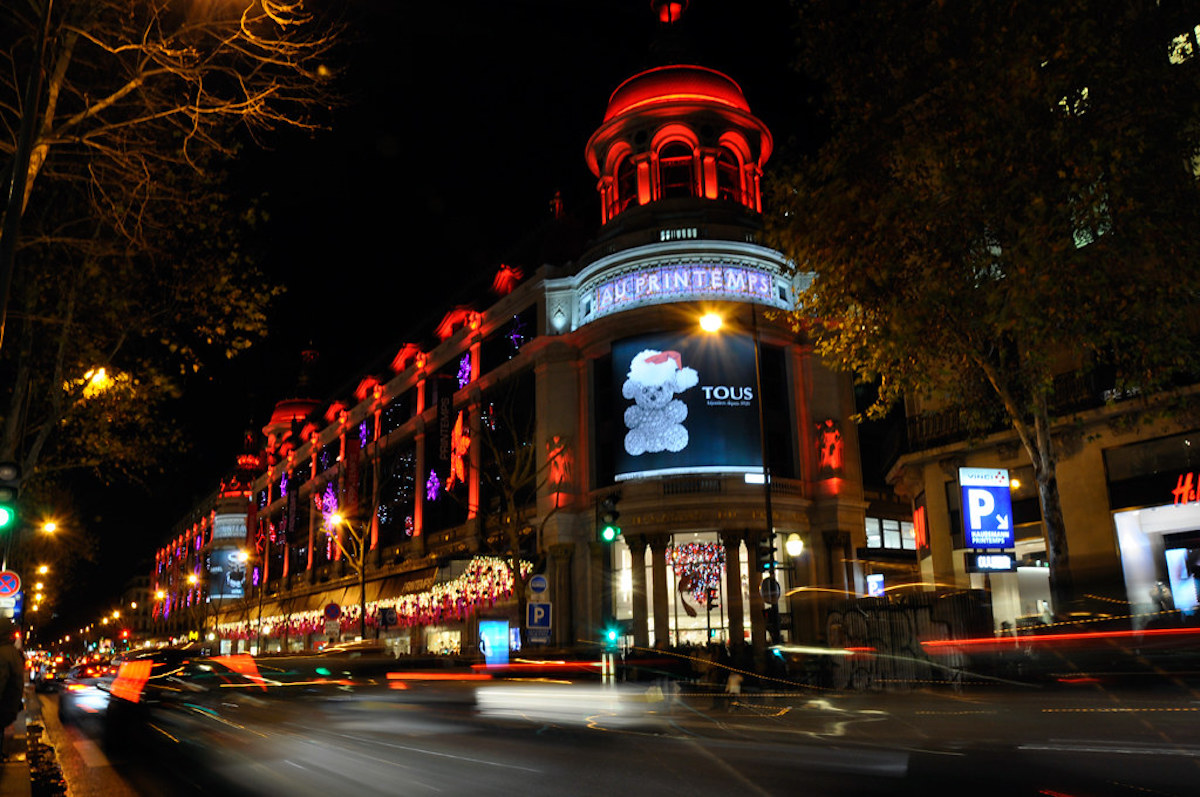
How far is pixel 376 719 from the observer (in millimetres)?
16016

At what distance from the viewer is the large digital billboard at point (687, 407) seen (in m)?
37.2

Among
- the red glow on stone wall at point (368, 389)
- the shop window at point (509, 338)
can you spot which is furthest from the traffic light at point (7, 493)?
the red glow on stone wall at point (368, 389)

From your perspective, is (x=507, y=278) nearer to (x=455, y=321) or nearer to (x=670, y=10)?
(x=455, y=321)

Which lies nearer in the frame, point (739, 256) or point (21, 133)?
point (21, 133)

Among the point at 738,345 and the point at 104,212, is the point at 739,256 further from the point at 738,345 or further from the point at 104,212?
the point at 104,212

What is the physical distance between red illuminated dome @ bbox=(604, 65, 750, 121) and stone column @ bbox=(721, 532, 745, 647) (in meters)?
19.7

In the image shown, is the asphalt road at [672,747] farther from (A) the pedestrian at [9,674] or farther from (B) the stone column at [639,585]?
(B) the stone column at [639,585]

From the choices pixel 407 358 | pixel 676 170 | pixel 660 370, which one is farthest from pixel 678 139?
pixel 407 358

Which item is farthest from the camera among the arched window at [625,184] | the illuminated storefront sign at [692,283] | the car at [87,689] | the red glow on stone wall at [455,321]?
the red glow on stone wall at [455,321]

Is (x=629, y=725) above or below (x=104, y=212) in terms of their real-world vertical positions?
below

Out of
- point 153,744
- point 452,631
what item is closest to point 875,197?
point 153,744

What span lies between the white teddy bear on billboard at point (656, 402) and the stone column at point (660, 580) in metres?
3.77

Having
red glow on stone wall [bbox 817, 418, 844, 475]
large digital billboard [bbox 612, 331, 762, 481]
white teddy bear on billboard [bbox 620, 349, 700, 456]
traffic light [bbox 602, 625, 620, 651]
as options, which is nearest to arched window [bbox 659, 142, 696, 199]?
large digital billboard [bbox 612, 331, 762, 481]

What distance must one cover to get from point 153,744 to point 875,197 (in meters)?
16.4
